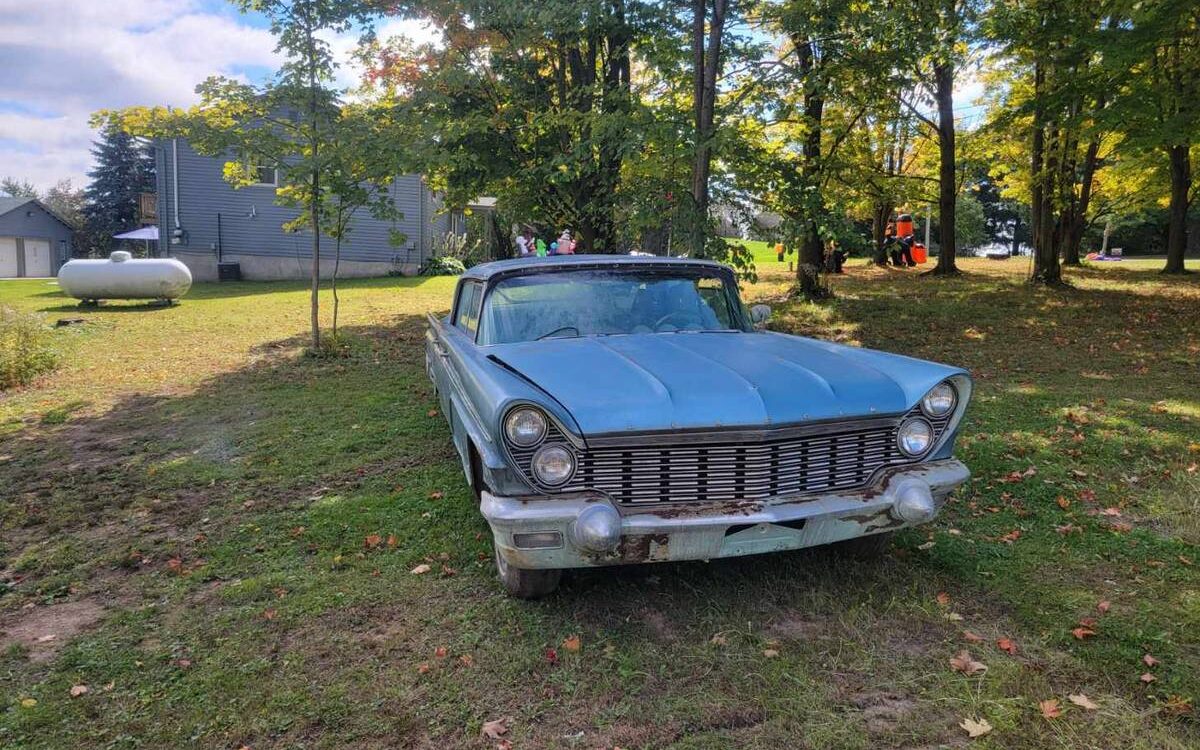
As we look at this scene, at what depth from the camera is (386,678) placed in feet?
8.98

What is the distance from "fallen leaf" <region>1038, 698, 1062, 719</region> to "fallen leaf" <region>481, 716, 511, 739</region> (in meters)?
1.83

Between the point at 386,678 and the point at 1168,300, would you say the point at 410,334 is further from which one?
the point at 1168,300

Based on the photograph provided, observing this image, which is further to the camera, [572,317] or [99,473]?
[99,473]

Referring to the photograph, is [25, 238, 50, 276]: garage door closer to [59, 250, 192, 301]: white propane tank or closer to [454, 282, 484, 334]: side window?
[59, 250, 192, 301]: white propane tank

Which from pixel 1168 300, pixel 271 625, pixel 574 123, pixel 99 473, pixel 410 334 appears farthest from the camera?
pixel 1168 300

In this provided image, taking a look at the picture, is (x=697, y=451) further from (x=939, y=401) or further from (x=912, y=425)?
(x=939, y=401)

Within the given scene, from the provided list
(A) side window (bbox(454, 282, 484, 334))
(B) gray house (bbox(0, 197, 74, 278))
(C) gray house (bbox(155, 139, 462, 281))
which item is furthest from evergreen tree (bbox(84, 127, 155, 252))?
(A) side window (bbox(454, 282, 484, 334))

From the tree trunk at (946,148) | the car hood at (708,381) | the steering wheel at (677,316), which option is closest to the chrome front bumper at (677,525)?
the car hood at (708,381)

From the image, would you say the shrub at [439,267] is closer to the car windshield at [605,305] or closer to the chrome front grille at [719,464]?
the car windshield at [605,305]

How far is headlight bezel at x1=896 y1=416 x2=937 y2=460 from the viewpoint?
3.12 metres

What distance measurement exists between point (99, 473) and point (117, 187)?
55.8 m

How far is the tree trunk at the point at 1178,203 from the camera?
736 inches

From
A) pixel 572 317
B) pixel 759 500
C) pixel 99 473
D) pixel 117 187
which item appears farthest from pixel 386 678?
pixel 117 187

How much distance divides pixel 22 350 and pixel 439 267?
53.8ft
